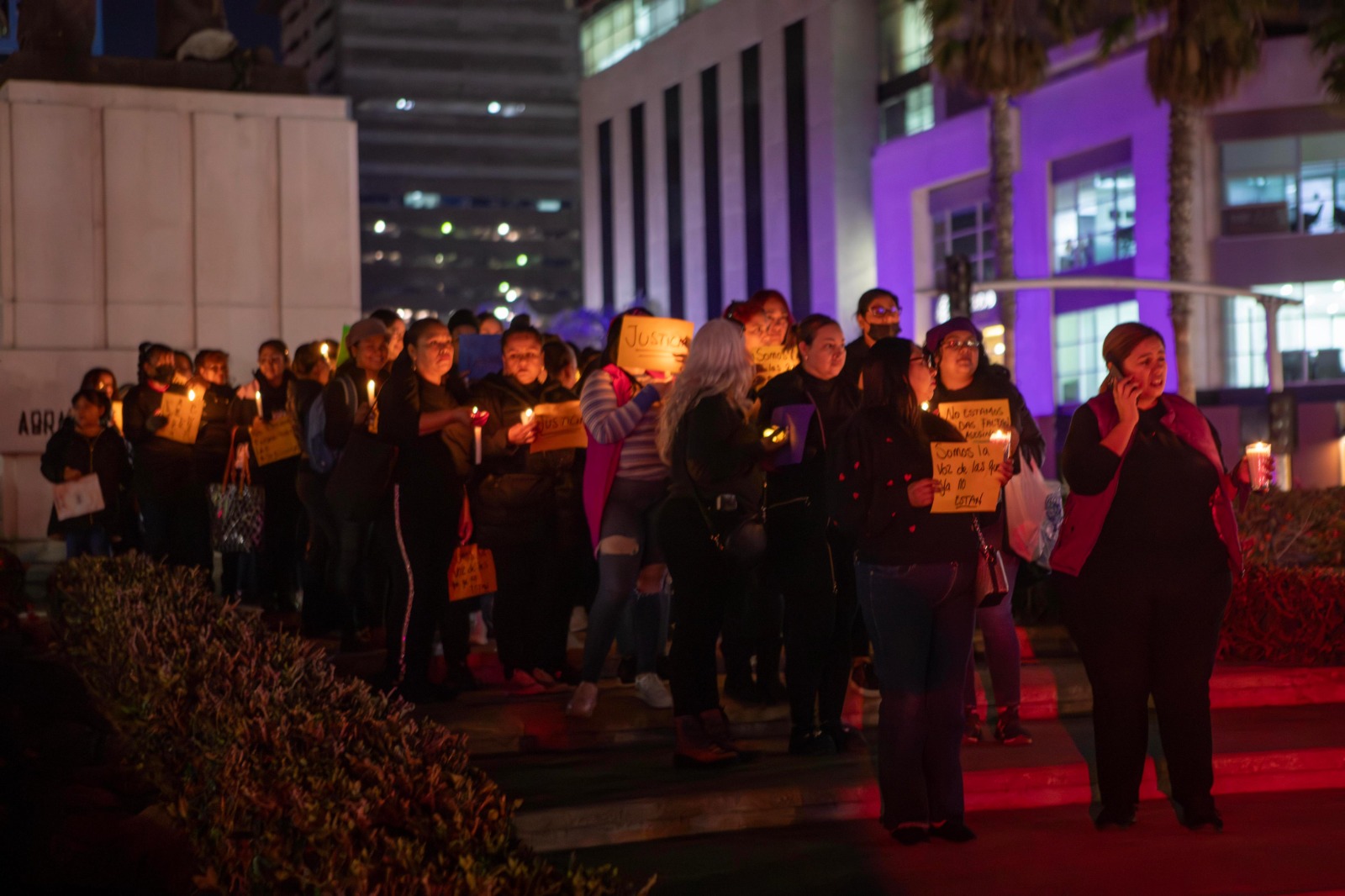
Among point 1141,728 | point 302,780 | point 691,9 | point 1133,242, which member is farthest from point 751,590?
point 691,9

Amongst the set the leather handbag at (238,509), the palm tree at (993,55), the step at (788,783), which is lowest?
the step at (788,783)

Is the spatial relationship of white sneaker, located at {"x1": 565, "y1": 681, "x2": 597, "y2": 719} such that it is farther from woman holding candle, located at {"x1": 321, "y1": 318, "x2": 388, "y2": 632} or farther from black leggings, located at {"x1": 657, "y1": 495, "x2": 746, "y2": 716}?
woman holding candle, located at {"x1": 321, "y1": 318, "x2": 388, "y2": 632}

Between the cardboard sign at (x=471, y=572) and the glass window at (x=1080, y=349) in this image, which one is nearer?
the cardboard sign at (x=471, y=572)

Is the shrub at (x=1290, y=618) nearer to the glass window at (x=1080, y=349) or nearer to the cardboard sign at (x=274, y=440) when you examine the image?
the cardboard sign at (x=274, y=440)

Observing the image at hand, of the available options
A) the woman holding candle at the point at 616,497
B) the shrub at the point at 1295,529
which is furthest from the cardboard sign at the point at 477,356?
the shrub at the point at 1295,529

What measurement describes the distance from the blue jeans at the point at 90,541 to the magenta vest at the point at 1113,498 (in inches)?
305

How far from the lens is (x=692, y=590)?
6.49 meters

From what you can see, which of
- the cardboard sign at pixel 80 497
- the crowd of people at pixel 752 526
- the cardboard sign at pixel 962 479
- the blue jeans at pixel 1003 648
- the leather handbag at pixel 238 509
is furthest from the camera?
the cardboard sign at pixel 80 497

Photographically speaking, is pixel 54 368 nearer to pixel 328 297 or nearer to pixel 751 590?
pixel 328 297

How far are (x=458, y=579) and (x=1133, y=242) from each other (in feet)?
114

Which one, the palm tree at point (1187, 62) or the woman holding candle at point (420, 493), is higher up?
the palm tree at point (1187, 62)

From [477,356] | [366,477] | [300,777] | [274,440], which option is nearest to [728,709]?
[366,477]

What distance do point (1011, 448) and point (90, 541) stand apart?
301 inches

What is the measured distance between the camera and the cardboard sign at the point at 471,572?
→ 7801 millimetres
